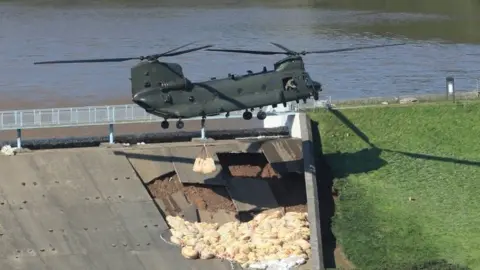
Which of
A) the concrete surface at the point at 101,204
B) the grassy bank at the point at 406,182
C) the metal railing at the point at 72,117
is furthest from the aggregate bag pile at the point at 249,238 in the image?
the metal railing at the point at 72,117

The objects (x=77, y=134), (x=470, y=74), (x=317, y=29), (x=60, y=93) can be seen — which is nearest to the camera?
(x=77, y=134)

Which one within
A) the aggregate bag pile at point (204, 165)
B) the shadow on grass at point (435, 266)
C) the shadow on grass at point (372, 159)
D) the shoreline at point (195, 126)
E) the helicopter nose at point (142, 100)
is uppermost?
the helicopter nose at point (142, 100)

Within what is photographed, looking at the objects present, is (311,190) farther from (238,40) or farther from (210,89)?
(238,40)

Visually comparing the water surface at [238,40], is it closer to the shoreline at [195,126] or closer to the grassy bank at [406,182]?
the shoreline at [195,126]

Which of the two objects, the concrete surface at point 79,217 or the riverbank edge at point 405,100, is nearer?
the concrete surface at point 79,217

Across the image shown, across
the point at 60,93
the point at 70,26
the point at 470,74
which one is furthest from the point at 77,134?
the point at 70,26

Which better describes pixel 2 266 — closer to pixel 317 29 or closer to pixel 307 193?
pixel 307 193

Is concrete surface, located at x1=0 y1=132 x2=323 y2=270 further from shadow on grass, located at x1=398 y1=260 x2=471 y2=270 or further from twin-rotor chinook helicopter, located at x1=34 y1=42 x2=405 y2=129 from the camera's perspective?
twin-rotor chinook helicopter, located at x1=34 y1=42 x2=405 y2=129
